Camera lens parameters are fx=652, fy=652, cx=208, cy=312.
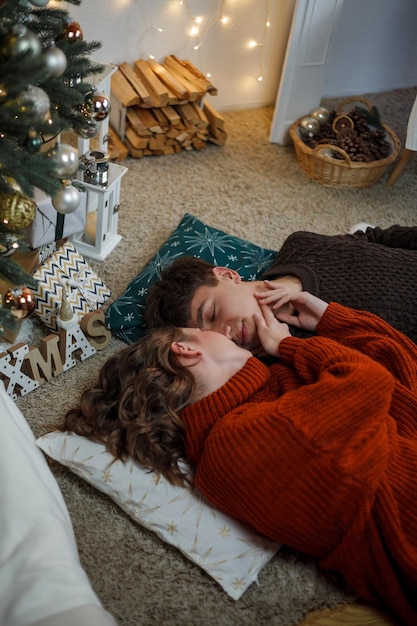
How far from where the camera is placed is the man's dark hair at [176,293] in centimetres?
157

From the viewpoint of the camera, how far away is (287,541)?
1.25 m

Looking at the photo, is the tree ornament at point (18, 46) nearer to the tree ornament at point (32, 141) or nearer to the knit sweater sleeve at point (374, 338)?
the tree ornament at point (32, 141)

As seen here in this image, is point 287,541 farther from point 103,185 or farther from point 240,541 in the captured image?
point 103,185

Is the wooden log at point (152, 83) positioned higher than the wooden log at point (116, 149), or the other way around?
the wooden log at point (152, 83)

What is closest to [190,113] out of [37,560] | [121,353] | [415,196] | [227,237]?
[227,237]

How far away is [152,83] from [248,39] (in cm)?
56

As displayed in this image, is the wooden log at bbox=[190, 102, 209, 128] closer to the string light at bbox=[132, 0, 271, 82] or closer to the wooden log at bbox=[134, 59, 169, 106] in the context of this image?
the wooden log at bbox=[134, 59, 169, 106]

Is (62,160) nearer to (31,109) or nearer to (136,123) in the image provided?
(31,109)

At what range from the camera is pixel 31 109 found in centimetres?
109

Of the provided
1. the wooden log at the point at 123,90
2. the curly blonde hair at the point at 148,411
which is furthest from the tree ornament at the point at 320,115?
the curly blonde hair at the point at 148,411

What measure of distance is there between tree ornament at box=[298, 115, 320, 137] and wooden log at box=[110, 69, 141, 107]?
647 millimetres

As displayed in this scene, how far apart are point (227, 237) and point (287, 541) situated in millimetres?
1010

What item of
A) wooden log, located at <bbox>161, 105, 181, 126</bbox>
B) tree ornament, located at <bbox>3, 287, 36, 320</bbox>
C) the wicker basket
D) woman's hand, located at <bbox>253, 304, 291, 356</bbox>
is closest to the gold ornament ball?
tree ornament, located at <bbox>3, 287, 36, 320</bbox>

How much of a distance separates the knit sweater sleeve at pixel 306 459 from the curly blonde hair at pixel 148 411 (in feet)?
0.29
